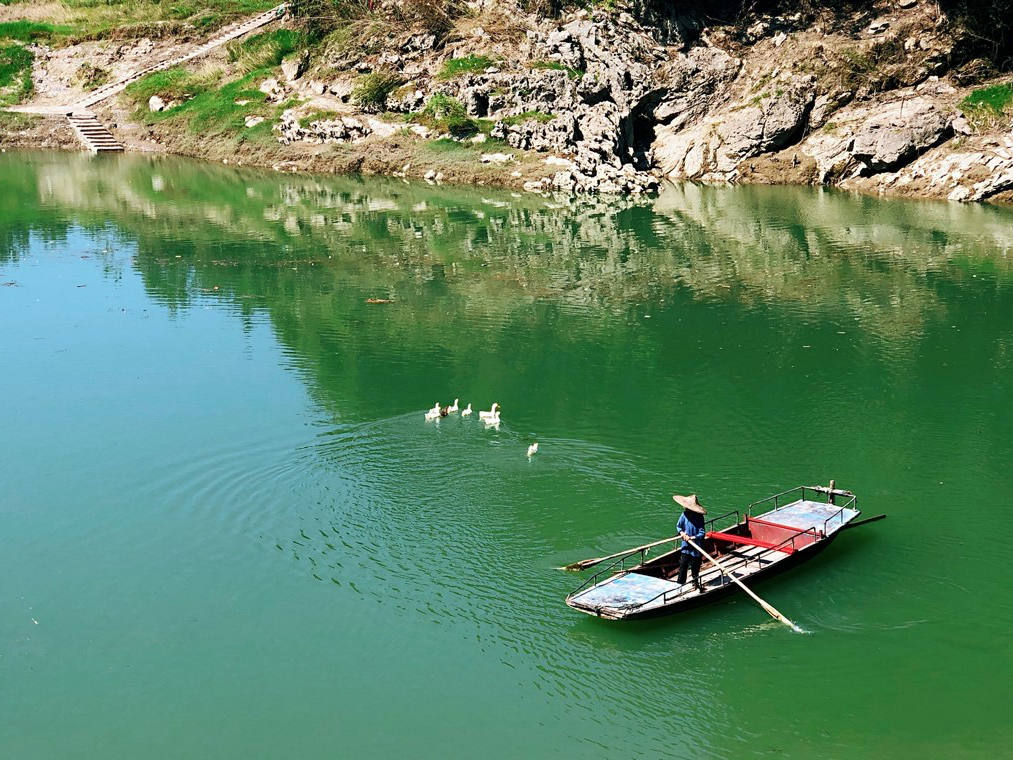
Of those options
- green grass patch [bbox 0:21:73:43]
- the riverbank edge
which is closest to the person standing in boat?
the riverbank edge

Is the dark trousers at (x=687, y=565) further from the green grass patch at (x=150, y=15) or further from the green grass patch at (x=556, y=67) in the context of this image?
the green grass patch at (x=150, y=15)

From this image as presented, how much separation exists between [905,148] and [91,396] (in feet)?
146

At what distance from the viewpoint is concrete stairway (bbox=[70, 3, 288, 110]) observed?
256 feet

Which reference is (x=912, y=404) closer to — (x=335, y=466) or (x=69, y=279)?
(x=335, y=466)

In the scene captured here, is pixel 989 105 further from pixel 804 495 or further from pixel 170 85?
pixel 170 85

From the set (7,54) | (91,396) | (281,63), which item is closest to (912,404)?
(91,396)

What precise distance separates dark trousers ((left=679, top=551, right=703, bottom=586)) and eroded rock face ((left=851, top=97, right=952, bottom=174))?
1802 inches

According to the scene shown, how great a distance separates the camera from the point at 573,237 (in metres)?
46.1

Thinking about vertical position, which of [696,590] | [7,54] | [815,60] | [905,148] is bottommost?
[696,590]

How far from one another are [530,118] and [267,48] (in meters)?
23.2

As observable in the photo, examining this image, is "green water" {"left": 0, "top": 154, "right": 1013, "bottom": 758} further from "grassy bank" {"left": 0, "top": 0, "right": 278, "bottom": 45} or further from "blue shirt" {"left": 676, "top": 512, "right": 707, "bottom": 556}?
"grassy bank" {"left": 0, "top": 0, "right": 278, "bottom": 45}

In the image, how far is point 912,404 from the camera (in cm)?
2502

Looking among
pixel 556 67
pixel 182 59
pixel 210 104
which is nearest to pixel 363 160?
pixel 556 67

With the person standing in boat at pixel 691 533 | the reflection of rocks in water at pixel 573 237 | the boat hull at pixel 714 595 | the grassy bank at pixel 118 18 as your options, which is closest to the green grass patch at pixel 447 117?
the reflection of rocks in water at pixel 573 237
